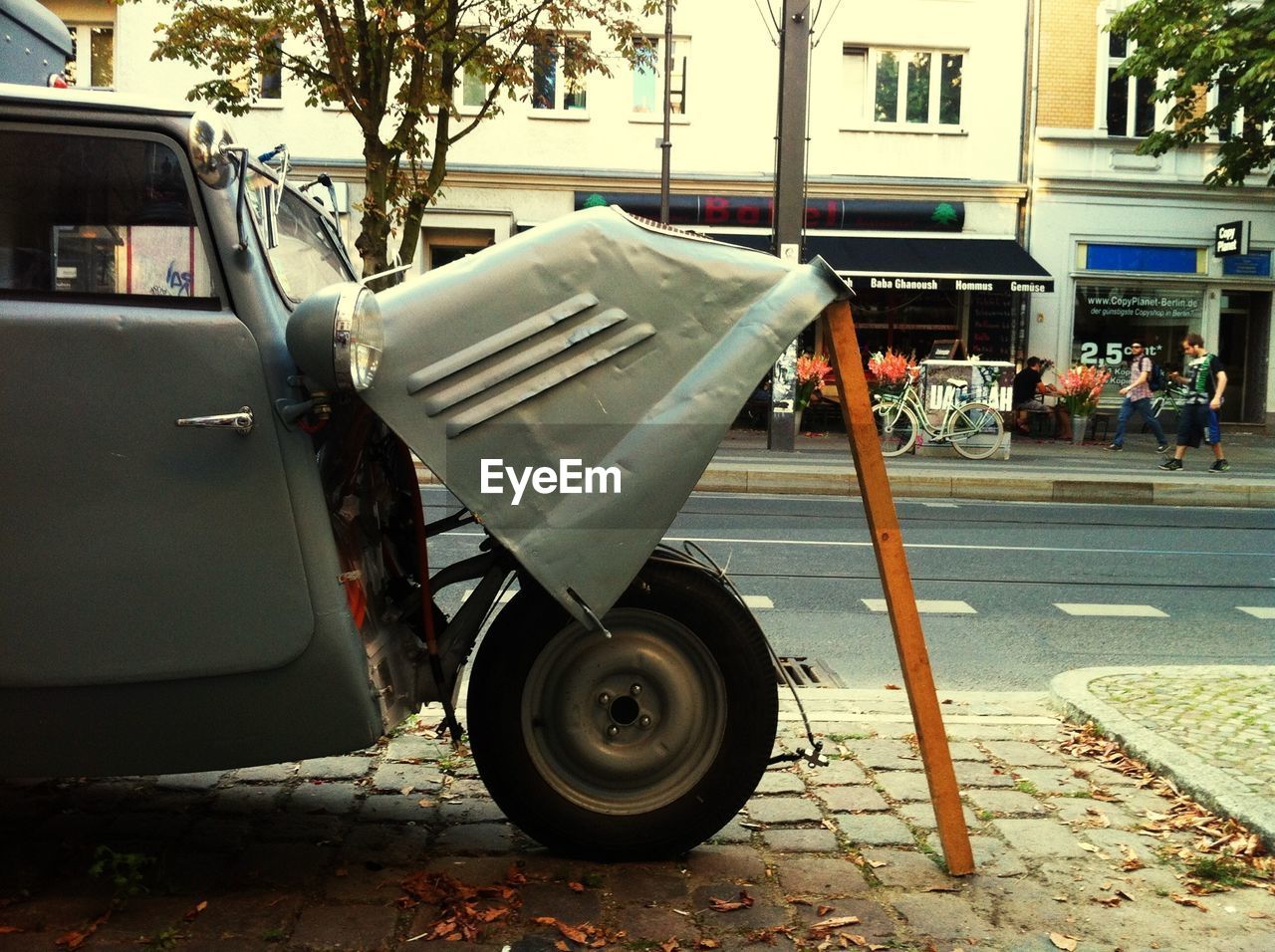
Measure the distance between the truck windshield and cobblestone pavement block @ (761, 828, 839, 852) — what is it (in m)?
1.99

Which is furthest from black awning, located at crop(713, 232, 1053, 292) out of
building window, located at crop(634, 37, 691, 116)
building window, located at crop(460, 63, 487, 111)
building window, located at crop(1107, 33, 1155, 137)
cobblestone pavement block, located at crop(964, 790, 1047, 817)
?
cobblestone pavement block, located at crop(964, 790, 1047, 817)

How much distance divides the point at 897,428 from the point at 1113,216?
409 inches

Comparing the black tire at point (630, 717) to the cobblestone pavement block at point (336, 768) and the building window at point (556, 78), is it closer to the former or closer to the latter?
the cobblestone pavement block at point (336, 768)

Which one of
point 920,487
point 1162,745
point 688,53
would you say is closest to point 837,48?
point 688,53

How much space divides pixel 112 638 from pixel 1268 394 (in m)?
28.8

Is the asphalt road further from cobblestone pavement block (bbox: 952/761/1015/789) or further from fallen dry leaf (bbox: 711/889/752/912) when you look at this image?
fallen dry leaf (bbox: 711/889/752/912)

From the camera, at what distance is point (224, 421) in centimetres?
311

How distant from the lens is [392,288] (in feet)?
10.7

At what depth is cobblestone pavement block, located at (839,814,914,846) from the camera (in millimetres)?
3793

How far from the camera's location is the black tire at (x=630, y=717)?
3486mm

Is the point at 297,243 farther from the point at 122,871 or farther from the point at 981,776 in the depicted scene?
the point at 981,776

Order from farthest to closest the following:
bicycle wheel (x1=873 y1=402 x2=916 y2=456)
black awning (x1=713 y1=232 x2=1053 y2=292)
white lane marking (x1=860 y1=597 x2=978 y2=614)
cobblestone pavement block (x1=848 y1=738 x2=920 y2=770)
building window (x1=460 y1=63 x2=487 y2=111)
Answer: building window (x1=460 y1=63 x2=487 y2=111), black awning (x1=713 y1=232 x2=1053 y2=292), bicycle wheel (x1=873 y1=402 x2=916 y2=456), white lane marking (x1=860 y1=597 x2=978 y2=614), cobblestone pavement block (x1=848 y1=738 x2=920 y2=770)

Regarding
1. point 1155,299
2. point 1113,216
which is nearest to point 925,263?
point 1113,216

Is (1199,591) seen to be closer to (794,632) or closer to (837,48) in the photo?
(794,632)
